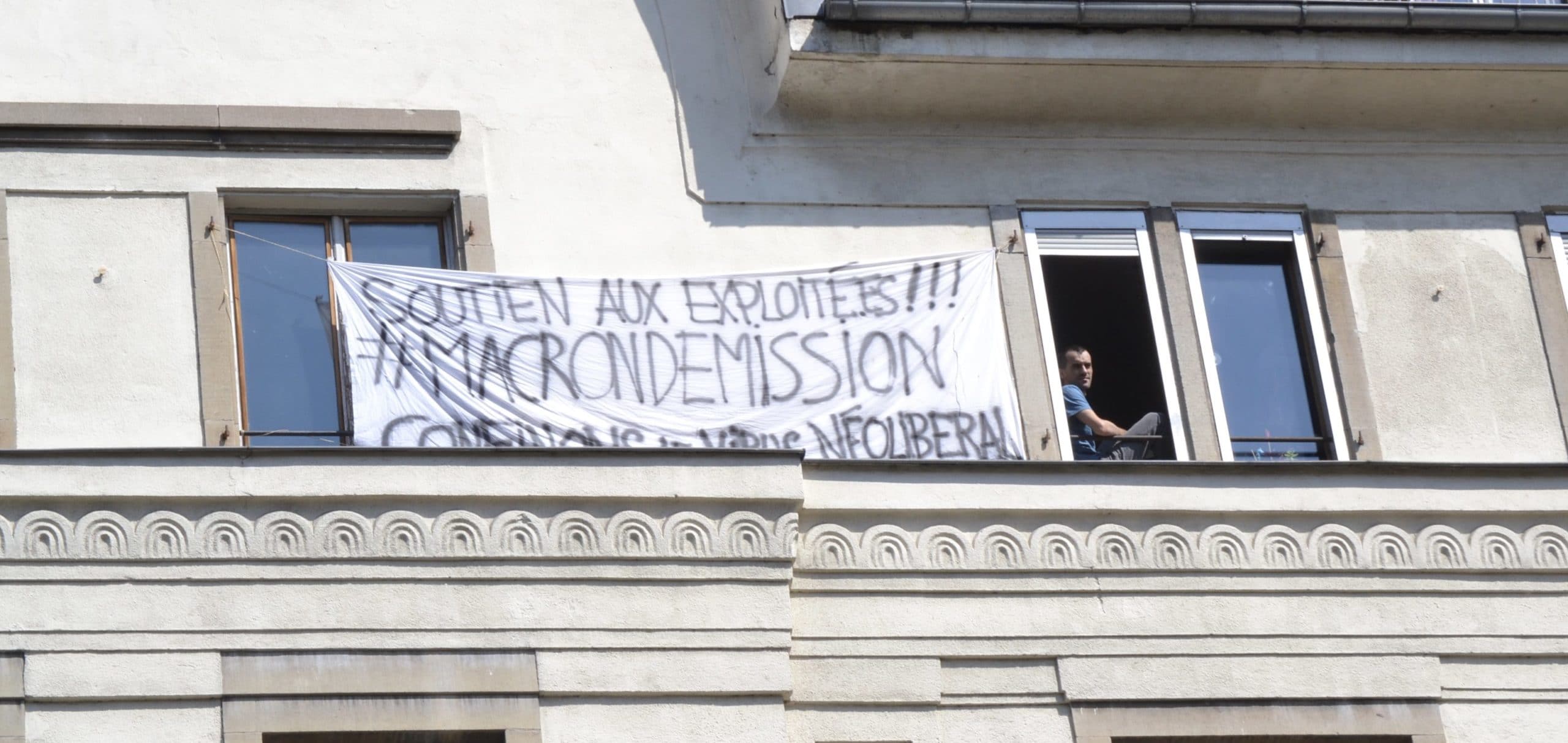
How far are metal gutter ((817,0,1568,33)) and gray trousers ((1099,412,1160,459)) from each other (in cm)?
257

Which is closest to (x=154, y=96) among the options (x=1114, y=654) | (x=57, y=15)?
(x=57, y=15)

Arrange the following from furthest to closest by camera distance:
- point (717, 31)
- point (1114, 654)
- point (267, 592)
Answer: point (717, 31), point (1114, 654), point (267, 592)

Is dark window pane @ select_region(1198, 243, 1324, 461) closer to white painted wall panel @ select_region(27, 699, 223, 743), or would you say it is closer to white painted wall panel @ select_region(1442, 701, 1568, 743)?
white painted wall panel @ select_region(1442, 701, 1568, 743)

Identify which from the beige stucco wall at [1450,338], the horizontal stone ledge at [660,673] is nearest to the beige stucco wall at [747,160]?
the beige stucco wall at [1450,338]

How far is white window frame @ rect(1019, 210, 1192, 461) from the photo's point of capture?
15469 millimetres

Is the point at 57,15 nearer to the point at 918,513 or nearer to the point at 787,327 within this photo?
the point at 787,327

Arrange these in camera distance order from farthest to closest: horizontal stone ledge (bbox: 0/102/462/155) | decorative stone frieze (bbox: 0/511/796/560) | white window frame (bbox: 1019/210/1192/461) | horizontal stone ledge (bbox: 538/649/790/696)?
white window frame (bbox: 1019/210/1192/461)
horizontal stone ledge (bbox: 0/102/462/155)
horizontal stone ledge (bbox: 538/649/790/696)
decorative stone frieze (bbox: 0/511/796/560)

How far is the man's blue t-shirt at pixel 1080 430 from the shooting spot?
15430mm

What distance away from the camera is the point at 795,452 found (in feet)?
46.2

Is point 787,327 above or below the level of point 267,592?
above

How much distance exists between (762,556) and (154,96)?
4866 mm

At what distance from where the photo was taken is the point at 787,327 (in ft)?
50.6

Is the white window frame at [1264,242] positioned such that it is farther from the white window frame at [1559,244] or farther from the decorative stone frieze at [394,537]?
the decorative stone frieze at [394,537]

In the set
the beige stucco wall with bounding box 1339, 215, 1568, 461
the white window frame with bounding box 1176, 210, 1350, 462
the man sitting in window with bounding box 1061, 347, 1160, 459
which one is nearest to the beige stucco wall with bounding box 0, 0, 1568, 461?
the beige stucco wall with bounding box 1339, 215, 1568, 461
